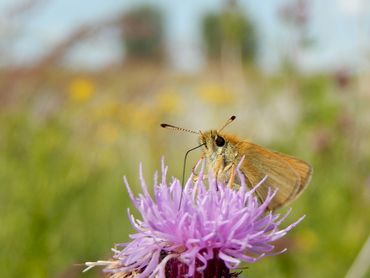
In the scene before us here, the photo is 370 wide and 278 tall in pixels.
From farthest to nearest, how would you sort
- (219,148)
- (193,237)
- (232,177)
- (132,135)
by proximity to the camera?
(132,135) → (219,148) → (232,177) → (193,237)

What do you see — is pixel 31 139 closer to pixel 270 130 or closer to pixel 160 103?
pixel 160 103

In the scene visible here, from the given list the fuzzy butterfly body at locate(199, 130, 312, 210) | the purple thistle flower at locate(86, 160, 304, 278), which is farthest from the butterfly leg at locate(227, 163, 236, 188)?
the purple thistle flower at locate(86, 160, 304, 278)

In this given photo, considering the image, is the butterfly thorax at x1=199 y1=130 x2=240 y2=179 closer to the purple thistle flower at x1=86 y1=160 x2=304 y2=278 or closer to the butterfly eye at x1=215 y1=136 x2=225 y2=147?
the butterfly eye at x1=215 y1=136 x2=225 y2=147

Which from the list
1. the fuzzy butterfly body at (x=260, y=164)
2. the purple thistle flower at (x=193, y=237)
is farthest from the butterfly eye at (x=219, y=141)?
the purple thistle flower at (x=193, y=237)

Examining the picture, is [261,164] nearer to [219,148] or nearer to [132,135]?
[219,148]

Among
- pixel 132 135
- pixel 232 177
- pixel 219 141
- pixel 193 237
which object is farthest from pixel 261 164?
pixel 132 135

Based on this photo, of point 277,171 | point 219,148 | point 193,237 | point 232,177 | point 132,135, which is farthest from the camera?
point 132,135

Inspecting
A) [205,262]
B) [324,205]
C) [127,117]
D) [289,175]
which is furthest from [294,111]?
[205,262]

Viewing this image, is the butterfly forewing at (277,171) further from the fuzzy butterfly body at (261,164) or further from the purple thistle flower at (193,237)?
the purple thistle flower at (193,237)

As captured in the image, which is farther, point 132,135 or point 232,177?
point 132,135
